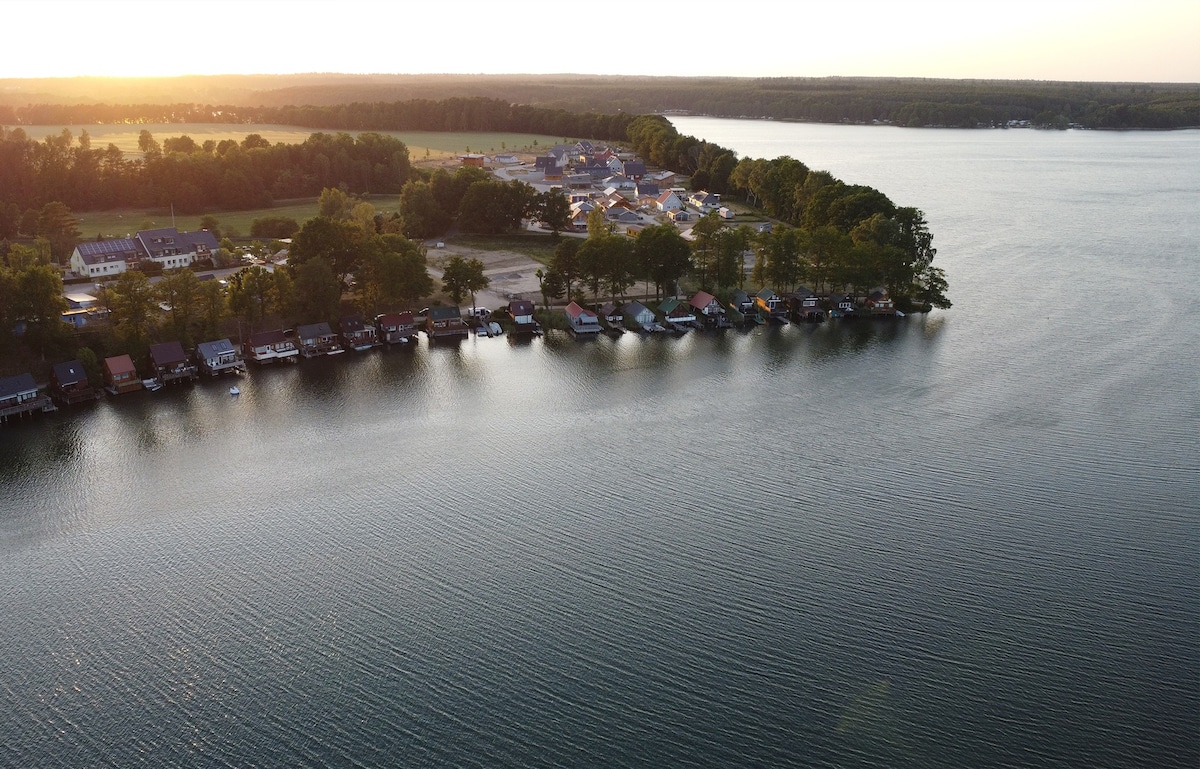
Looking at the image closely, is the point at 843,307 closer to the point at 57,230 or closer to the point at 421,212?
the point at 421,212

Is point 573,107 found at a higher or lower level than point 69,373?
higher

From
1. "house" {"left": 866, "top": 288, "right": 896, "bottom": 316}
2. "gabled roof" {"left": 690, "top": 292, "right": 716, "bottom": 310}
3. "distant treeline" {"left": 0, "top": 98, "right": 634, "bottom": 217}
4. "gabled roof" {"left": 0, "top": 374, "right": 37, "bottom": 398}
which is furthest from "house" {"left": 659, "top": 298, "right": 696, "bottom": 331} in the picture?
"distant treeline" {"left": 0, "top": 98, "right": 634, "bottom": 217}

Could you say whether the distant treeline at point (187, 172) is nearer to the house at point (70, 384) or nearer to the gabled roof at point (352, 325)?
the house at point (70, 384)

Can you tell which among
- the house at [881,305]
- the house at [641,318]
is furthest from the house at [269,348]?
the house at [881,305]

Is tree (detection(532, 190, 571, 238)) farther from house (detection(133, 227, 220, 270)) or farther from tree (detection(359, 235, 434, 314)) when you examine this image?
house (detection(133, 227, 220, 270))

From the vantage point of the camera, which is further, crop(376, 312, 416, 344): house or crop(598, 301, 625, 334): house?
crop(598, 301, 625, 334): house

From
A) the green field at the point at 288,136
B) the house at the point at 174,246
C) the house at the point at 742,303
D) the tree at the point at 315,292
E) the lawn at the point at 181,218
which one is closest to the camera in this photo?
the tree at the point at 315,292

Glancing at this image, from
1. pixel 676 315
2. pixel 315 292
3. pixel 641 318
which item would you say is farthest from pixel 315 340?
pixel 676 315
